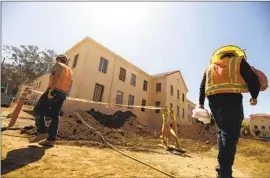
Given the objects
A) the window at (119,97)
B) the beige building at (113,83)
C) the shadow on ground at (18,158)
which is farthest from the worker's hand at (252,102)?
the window at (119,97)

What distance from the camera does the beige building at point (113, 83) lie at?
15055 millimetres

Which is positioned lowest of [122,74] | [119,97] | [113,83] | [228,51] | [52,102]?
[52,102]

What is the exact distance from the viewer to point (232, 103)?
2.26 metres

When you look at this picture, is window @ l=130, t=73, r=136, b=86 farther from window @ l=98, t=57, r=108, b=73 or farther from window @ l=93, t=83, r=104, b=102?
window @ l=93, t=83, r=104, b=102

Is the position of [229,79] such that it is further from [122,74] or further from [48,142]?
[122,74]

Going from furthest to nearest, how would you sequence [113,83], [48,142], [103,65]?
[113,83] < [103,65] < [48,142]

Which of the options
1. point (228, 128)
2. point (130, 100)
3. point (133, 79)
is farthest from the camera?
point (133, 79)

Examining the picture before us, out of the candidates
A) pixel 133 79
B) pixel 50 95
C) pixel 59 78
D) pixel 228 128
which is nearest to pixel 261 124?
pixel 133 79

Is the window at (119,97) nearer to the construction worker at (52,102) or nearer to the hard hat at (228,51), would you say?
the construction worker at (52,102)

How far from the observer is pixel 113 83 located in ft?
59.1

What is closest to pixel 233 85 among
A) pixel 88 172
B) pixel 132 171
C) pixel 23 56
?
pixel 132 171

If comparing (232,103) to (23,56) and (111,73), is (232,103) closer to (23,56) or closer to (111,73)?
(111,73)

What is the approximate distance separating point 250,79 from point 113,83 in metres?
16.2

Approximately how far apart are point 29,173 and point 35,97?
27295 millimetres
